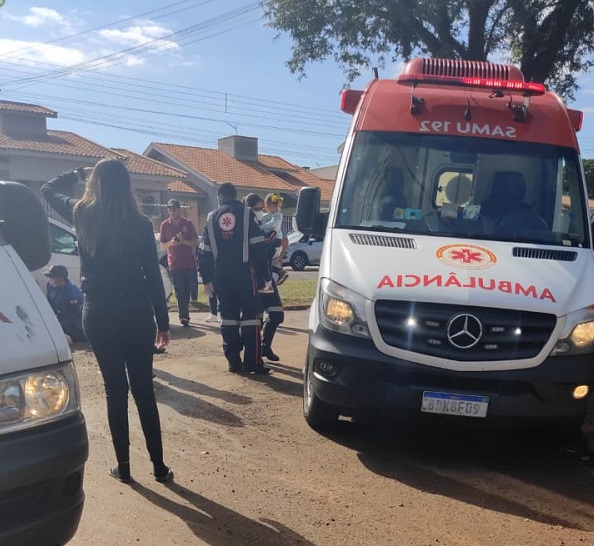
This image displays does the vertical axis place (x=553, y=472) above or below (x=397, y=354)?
below

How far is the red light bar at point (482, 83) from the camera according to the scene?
572 cm

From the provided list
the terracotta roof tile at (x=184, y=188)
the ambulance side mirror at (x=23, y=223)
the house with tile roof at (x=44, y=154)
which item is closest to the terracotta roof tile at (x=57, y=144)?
the house with tile roof at (x=44, y=154)

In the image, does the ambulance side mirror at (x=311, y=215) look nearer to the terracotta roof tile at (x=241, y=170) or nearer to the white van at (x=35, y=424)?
the white van at (x=35, y=424)

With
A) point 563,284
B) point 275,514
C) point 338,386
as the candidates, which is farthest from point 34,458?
point 563,284

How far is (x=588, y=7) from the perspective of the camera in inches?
502

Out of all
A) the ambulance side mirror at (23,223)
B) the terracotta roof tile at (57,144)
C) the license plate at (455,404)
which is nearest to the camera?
the ambulance side mirror at (23,223)

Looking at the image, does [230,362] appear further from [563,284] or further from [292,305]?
[292,305]

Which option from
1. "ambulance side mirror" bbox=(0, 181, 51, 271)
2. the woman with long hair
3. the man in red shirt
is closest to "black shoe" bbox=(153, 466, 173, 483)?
the woman with long hair

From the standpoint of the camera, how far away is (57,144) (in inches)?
988

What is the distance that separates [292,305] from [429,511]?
8649mm

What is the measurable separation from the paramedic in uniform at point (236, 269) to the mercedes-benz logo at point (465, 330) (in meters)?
2.88

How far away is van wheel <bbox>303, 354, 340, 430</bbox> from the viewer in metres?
5.01

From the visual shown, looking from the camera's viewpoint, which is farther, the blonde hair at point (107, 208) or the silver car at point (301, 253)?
the silver car at point (301, 253)

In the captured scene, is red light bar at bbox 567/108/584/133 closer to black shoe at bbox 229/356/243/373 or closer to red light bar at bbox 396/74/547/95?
red light bar at bbox 396/74/547/95
